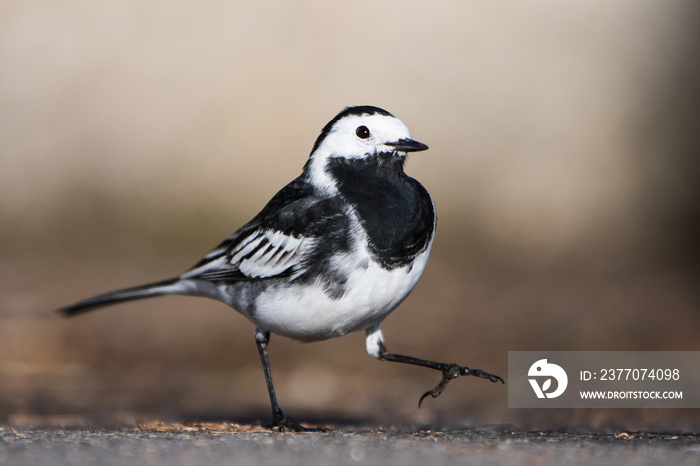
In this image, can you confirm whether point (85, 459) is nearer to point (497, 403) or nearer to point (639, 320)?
point (497, 403)

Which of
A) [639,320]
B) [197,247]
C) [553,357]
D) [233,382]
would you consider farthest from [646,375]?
[197,247]

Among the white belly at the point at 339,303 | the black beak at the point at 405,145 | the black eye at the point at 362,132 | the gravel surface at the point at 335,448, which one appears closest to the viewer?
the gravel surface at the point at 335,448

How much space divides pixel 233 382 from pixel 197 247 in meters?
4.41

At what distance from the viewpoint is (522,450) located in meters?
4.14

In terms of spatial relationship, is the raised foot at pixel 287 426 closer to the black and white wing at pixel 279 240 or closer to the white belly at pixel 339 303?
the white belly at pixel 339 303

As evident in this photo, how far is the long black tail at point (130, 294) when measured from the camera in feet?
20.6

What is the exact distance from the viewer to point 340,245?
16.7 feet

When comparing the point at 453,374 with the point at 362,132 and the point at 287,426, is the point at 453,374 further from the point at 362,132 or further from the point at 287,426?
the point at 362,132

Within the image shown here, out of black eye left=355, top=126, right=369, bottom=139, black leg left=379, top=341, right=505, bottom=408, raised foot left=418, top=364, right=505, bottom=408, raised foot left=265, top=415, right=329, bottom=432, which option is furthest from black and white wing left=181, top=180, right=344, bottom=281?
raised foot left=418, top=364, right=505, bottom=408

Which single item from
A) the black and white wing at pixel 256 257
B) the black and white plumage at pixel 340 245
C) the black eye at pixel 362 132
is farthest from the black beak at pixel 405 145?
the black and white wing at pixel 256 257

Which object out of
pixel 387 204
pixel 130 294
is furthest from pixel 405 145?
pixel 130 294

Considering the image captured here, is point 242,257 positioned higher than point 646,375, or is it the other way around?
point 242,257

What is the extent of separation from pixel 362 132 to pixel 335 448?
7.04ft

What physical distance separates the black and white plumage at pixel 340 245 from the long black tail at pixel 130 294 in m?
0.50
